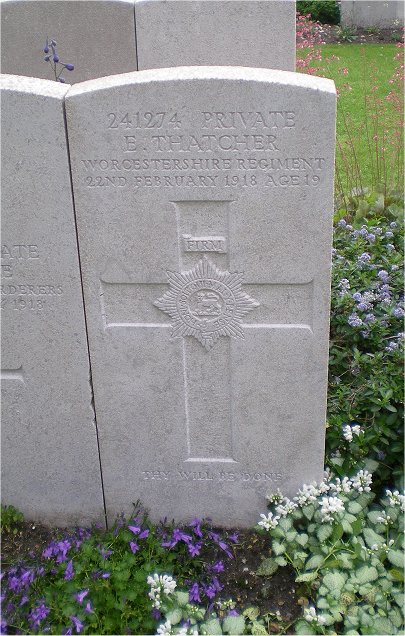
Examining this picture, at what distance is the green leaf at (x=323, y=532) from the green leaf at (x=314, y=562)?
8 centimetres

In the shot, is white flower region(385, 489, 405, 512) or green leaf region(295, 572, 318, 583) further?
white flower region(385, 489, 405, 512)

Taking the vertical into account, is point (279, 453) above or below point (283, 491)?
above

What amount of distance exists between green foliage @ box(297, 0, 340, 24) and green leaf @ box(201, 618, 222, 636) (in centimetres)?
1439

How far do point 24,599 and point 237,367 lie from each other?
126 centimetres

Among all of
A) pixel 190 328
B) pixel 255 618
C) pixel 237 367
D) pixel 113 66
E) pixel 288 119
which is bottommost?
pixel 255 618

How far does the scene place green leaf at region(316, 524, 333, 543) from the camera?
2834 millimetres

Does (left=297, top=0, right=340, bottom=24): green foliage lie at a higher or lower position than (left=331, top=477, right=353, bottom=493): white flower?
higher

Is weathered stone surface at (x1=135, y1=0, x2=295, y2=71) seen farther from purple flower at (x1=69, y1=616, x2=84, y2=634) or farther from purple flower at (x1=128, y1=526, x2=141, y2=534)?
purple flower at (x1=69, y1=616, x2=84, y2=634)

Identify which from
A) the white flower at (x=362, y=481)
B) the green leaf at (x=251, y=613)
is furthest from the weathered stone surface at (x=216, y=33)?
the green leaf at (x=251, y=613)

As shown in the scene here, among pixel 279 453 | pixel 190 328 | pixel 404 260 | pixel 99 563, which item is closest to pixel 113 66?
pixel 404 260

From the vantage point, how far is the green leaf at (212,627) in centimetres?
254

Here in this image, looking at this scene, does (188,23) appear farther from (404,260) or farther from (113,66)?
(404,260)

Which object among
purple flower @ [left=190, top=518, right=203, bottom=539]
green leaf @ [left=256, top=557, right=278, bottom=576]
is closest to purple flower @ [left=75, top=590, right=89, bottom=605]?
purple flower @ [left=190, top=518, right=203, bottom=539]

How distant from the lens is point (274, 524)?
2963 mm
